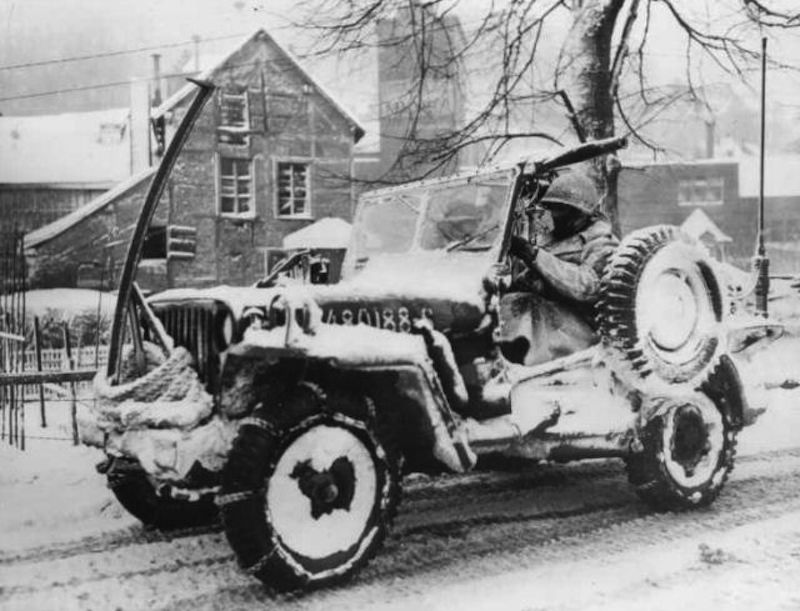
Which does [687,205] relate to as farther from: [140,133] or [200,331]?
[200,331]

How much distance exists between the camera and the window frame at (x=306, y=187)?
969 inches

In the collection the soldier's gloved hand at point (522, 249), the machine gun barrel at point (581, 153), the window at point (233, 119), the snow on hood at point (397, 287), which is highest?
the window at point (233, 119)

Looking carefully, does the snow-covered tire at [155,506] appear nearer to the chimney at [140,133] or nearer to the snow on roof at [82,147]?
the snow on roof at [82,147]

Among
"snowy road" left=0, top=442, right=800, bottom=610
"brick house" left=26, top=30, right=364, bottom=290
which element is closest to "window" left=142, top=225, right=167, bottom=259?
"brick house" left=26, top=30, right=364, bottom=290

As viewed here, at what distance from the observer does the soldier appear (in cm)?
518

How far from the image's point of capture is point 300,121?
81.4 ft

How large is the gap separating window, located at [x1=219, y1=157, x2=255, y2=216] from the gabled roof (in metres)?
2.47

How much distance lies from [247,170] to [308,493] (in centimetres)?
2143

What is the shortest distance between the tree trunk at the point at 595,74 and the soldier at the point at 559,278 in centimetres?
438

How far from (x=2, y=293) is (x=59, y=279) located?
11972 millimetres

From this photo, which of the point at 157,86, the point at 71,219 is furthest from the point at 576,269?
the point at 157,86

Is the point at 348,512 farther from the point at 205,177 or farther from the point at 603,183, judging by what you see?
the point at 205,177

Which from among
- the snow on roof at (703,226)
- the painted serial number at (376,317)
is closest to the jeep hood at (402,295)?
the painted serial number at (376,317)

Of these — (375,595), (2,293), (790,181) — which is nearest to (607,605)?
(375,595)
